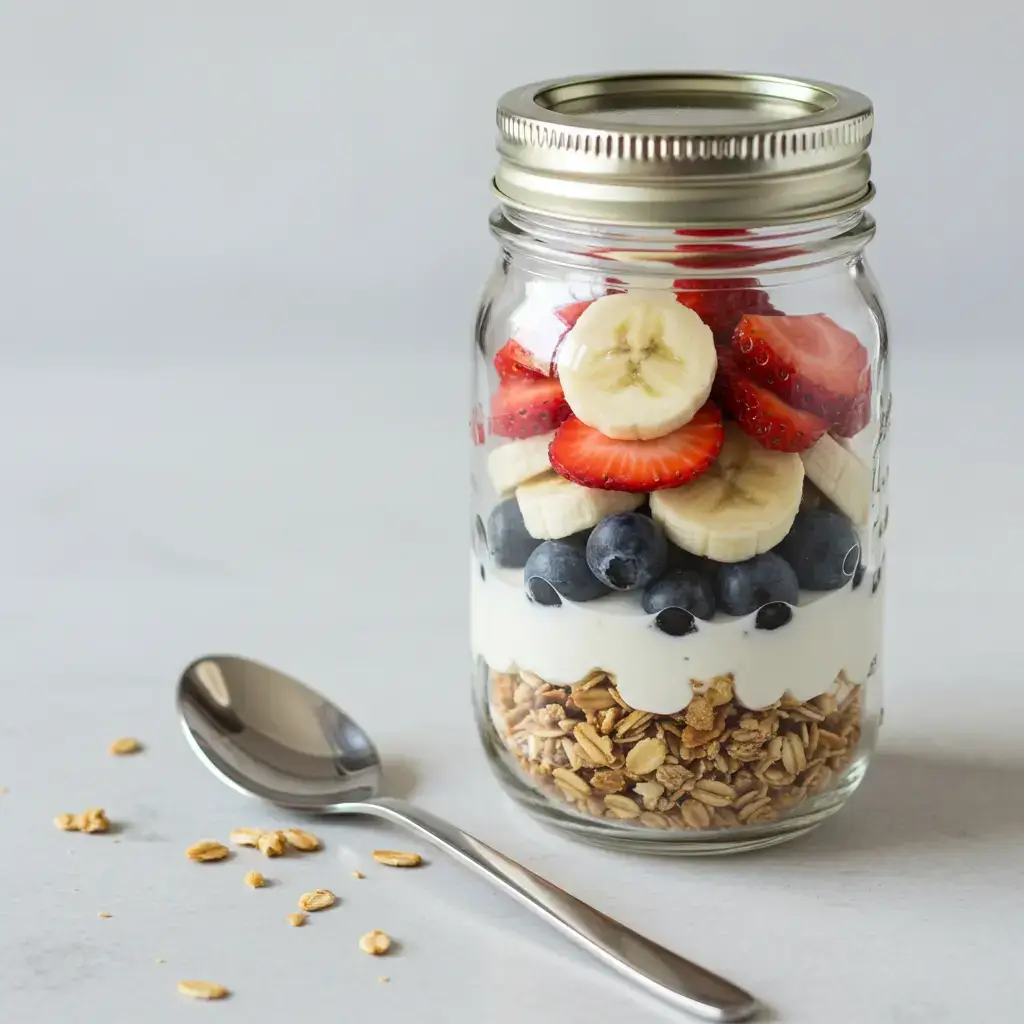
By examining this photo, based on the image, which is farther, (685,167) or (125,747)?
(125,747)

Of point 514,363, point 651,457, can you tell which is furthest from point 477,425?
point 651,457

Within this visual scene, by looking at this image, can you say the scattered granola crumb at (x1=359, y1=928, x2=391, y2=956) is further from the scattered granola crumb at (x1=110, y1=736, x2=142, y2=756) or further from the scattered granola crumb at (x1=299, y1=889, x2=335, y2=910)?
the scattered granola crumb at (x1=110, y1=736, x2=142, y2=756)

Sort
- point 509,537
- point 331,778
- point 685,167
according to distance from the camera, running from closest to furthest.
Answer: point 685,167, point 509,537, point 331,778

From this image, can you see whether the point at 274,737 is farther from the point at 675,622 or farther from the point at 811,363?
the point at 811,363

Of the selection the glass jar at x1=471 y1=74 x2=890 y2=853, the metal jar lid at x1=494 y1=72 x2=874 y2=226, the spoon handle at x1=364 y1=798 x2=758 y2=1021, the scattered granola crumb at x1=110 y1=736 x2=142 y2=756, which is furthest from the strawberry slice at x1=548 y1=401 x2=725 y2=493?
the scattered granola crumb at x1=110 y1=736 x2=142 y2=756

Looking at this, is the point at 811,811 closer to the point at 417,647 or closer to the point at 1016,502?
the point at 417,647

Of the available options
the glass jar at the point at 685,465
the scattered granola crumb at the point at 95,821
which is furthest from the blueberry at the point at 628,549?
the scattered granola crumb at the point at 95,821
